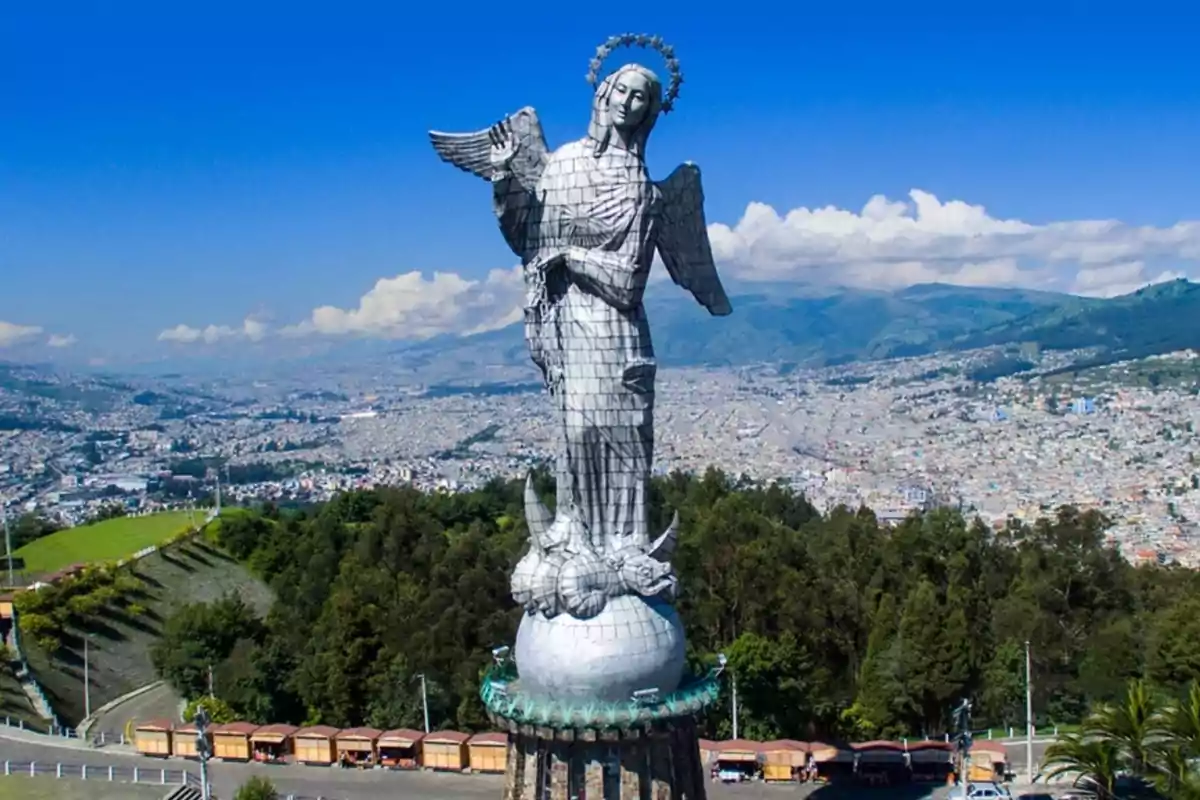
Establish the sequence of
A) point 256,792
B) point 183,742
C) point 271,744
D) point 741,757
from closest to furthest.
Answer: point 256,792, point 741,757, point 271,744, point 183,742

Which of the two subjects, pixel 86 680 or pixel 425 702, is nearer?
pixel 425 702

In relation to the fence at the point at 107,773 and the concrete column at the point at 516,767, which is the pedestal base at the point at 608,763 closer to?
the concrete column at the point at 516,767

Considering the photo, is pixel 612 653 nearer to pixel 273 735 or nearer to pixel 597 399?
pixel 597 399

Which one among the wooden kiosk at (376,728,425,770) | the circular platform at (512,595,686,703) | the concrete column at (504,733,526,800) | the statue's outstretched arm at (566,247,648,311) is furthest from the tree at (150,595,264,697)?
the statue's outstretched arm at (566,247,648,311)

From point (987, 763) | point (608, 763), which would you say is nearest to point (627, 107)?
point (608, 763)

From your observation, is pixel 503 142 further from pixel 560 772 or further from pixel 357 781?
pixel 357 781

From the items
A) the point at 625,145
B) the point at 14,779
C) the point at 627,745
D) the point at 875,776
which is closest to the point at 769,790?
the point at 875,776
